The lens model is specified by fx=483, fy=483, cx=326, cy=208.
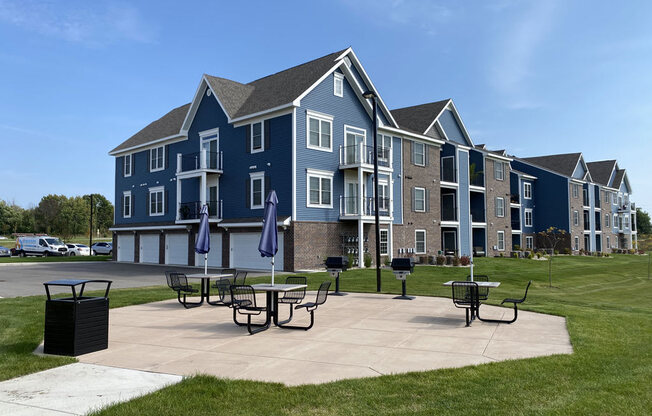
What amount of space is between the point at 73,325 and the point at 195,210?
25.7 metres

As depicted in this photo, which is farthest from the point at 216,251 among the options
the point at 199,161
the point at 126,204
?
the point at 126,204

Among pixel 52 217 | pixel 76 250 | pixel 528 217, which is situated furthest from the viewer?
pixel 52 217

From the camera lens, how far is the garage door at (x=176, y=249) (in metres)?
34.2

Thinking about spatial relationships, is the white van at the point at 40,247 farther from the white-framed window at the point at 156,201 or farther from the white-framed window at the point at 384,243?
the white-framed window at the point at 384,243

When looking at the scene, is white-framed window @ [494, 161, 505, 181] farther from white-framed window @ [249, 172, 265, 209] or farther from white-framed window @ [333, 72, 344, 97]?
white-framed window @ [249, 172, 265, 209]

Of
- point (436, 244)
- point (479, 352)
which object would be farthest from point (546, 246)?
point (479, 352)

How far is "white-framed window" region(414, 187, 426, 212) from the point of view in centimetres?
3562

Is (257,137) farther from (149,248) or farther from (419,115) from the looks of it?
(419,115)

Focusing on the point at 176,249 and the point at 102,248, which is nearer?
the point at 176,249

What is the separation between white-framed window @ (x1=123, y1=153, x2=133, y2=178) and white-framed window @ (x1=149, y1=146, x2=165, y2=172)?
3.41 meters

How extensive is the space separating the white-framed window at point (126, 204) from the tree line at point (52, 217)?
184 feet

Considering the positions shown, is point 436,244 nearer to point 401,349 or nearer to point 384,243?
point 384,243

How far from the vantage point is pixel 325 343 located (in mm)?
8562

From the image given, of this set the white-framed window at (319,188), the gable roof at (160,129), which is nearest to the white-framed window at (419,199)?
the white-framed window at (319,188)
